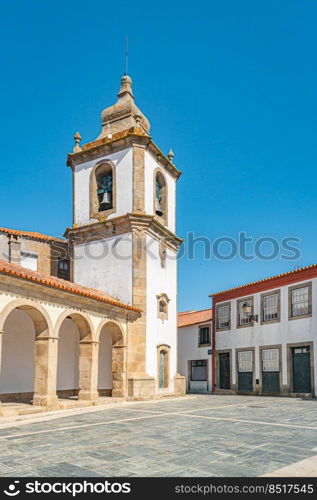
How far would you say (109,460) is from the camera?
6363 millimetres

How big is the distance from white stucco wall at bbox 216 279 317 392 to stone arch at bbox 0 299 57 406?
12.1m

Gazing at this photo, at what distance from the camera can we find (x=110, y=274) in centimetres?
2064

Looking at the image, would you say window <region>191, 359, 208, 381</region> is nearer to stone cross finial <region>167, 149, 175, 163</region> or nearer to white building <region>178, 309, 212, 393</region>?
white building <region>178, 309, 212, 393</region>

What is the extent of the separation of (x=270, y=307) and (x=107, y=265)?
344 inches

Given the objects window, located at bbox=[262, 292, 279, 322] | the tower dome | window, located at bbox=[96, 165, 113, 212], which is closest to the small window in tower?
window, located at bbox=[96, 165, 113, 212]

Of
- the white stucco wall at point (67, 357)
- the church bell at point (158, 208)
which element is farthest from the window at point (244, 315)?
the white stucco wall at point (67, 357)

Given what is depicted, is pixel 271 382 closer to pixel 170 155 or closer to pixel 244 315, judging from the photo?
pixel 244 315

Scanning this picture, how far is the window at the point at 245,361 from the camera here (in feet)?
79.5

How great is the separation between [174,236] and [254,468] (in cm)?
1763

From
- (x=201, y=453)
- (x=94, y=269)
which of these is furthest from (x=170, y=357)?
(x=201, y=453)

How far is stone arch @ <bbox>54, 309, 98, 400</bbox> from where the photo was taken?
16031mm

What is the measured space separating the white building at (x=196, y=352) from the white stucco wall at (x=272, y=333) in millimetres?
1582

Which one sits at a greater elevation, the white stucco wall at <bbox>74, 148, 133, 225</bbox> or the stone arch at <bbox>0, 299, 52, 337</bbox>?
the white stucco wall at <bbox>74, 148, 133, 225</bbox>

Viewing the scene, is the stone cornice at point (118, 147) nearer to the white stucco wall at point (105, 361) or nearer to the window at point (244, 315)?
the window at point (244, 315)
